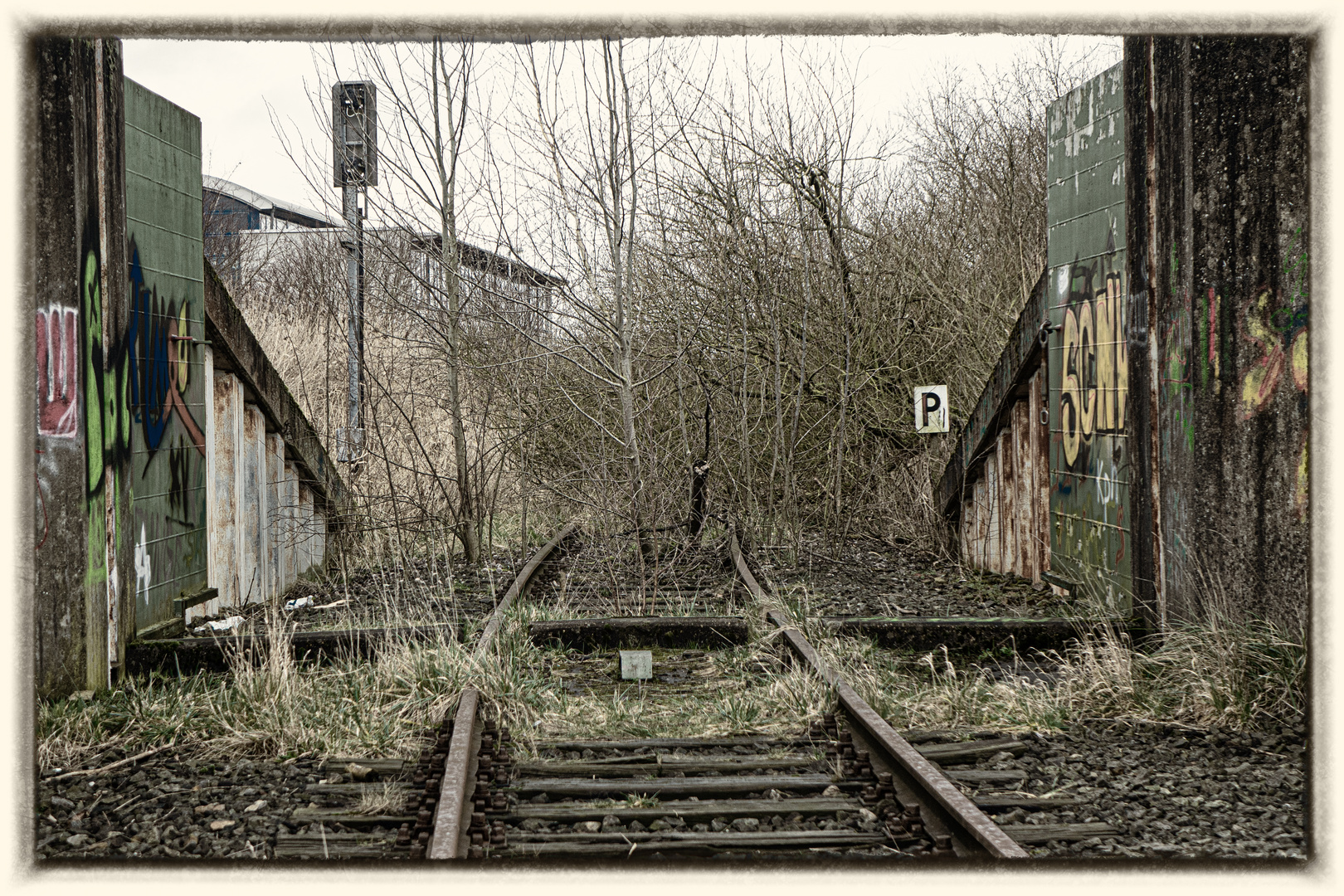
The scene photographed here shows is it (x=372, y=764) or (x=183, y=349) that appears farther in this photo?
(x=183, y=349)

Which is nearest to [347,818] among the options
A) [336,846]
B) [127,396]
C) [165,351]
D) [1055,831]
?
[336,846]

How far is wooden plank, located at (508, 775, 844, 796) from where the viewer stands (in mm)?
4145

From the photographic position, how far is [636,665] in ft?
19.9

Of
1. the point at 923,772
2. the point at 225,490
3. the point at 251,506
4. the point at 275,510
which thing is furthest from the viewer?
the point at 275,510

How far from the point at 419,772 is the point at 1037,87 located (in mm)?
18776

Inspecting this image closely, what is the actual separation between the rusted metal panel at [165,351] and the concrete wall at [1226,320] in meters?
5.94

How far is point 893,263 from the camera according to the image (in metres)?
13.3

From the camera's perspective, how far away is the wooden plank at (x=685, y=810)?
389 cm

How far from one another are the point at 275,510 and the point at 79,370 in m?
3.57

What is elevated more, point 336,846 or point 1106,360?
point 1106,360

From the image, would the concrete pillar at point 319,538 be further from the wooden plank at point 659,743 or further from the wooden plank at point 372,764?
the wooden plank at point 659,743

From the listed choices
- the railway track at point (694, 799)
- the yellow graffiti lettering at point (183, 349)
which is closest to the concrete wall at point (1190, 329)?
the railway track at point (694, 799)

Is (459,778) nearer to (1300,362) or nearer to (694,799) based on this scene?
(694,799)

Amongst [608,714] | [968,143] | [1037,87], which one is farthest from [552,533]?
[1037,87]
